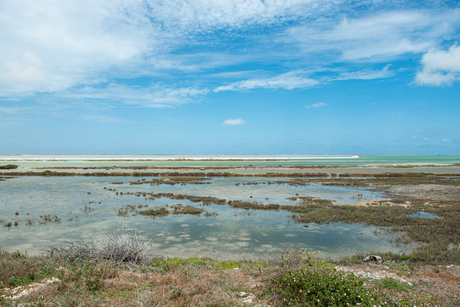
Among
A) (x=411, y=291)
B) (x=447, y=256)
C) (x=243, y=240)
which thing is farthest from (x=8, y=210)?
(x=447, y=256)

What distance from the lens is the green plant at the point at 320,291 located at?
5680 millimetres

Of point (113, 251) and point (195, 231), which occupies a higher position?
point (113, 251)

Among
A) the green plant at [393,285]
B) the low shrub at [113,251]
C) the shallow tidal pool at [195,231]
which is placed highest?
the low shrub at [113,251]

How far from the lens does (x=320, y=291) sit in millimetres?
5918

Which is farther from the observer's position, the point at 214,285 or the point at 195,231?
the point at 195,231

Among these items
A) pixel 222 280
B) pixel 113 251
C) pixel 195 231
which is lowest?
pixel 195 231

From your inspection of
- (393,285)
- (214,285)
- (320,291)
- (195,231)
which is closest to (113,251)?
(214,285)

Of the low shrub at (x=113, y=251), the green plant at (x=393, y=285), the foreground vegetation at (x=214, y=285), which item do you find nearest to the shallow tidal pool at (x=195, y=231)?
the low shrub at (x=113, y=251)

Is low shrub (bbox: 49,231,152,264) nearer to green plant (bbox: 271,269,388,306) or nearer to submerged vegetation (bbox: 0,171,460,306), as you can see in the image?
submerged vegetation (bbox: 0,171,460,306)

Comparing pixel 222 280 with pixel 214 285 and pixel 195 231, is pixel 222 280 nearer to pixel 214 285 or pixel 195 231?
pixel 214 285

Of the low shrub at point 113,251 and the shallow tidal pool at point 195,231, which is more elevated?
the low shrub at point 113,251

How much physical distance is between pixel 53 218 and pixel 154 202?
25.5ft

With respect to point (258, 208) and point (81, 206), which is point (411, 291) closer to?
point (258, 208)

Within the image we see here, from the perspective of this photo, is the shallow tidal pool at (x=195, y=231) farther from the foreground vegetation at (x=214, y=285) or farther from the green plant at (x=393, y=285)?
the green plant at (x=393, y=285)
